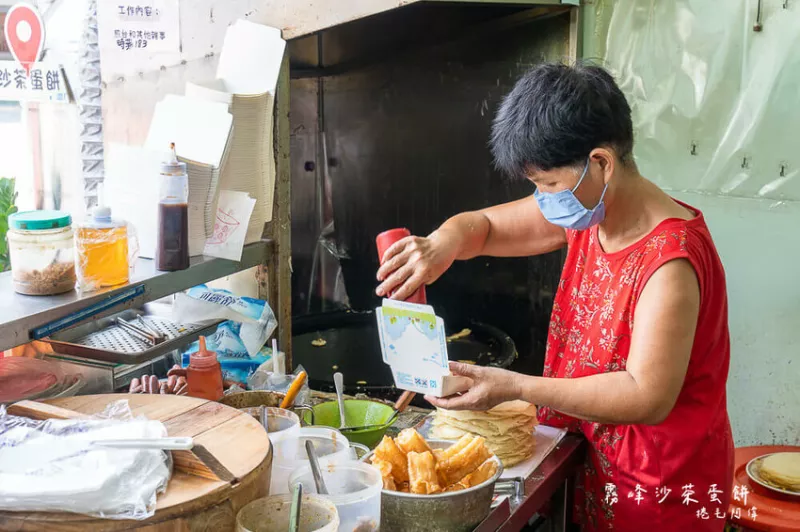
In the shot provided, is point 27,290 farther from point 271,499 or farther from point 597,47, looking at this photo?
point 597,47

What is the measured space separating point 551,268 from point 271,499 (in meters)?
2.25

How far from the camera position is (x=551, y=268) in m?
3.26

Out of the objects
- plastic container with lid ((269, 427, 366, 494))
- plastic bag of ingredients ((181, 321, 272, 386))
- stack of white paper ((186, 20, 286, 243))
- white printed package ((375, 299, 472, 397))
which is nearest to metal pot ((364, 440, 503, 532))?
plastic container with lid ((269, 427, 366, 494))

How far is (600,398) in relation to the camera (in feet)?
5.33

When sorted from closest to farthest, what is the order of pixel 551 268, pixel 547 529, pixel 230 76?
1. pixel 547 529
2. pixel 230 76
3. pixel 551 268

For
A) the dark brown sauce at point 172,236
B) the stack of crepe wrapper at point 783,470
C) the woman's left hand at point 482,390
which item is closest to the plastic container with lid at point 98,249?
the dark brown sauce at point 172,236

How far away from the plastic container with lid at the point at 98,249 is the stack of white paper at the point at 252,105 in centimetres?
47

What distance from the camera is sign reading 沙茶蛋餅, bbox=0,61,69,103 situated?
9.38ft

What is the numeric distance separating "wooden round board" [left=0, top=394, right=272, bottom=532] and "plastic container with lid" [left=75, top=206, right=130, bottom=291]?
311mm

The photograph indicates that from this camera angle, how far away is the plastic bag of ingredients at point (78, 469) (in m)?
1.04

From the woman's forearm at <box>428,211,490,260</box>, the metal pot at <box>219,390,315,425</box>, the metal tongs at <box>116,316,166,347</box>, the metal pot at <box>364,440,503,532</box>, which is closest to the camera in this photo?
the metal pot at <box>364,440,503,532</box>

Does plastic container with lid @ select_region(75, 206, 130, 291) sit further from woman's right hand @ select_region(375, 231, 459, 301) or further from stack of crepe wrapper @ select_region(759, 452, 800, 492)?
stack of crepe wrapper @ select_region(759, 452, 800, 492)

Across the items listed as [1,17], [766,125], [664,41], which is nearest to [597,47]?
[664,41]

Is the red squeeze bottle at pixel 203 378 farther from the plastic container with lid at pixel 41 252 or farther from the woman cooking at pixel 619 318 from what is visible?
the woman cooking at pixel 619 318
